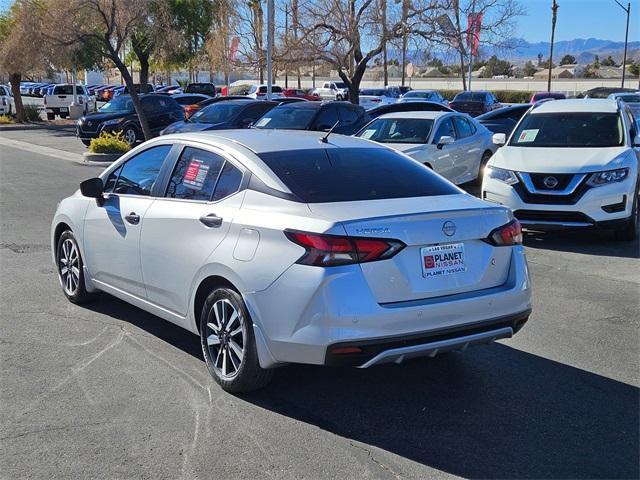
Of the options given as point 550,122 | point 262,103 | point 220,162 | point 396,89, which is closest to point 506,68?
point 396,89

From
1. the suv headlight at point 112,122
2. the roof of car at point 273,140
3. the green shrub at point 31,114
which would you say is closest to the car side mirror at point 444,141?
the roof of car at point 273,140

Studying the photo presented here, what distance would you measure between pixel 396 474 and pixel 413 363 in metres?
1.60

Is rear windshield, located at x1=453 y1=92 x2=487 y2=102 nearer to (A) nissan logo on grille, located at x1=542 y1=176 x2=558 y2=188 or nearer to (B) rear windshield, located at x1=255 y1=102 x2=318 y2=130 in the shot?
(B) rear windshield, located at x1=255 y1=102 x2=318 y2=130

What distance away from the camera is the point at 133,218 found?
17.8 feet

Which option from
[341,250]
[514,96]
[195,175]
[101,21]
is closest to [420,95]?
[101,21]

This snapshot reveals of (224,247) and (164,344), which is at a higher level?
(224,247)

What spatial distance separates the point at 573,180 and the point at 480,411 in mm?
5397

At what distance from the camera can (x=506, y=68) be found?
112688mm

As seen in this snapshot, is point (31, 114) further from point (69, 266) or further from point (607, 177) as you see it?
point (607, 177)

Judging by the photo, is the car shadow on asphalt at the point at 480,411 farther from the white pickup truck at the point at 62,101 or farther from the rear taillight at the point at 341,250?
the white pickup truck at the point at 62,101

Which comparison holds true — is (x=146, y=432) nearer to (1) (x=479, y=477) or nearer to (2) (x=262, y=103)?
(1) (x=479, y=477)

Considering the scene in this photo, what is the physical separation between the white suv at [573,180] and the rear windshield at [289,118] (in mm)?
6308

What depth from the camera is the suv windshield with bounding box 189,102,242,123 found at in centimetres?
1848

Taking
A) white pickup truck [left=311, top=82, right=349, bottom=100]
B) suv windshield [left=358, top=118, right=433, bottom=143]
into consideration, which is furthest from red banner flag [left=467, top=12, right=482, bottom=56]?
white pickup truck [left=311, top=82, right=349, bottom=100]
